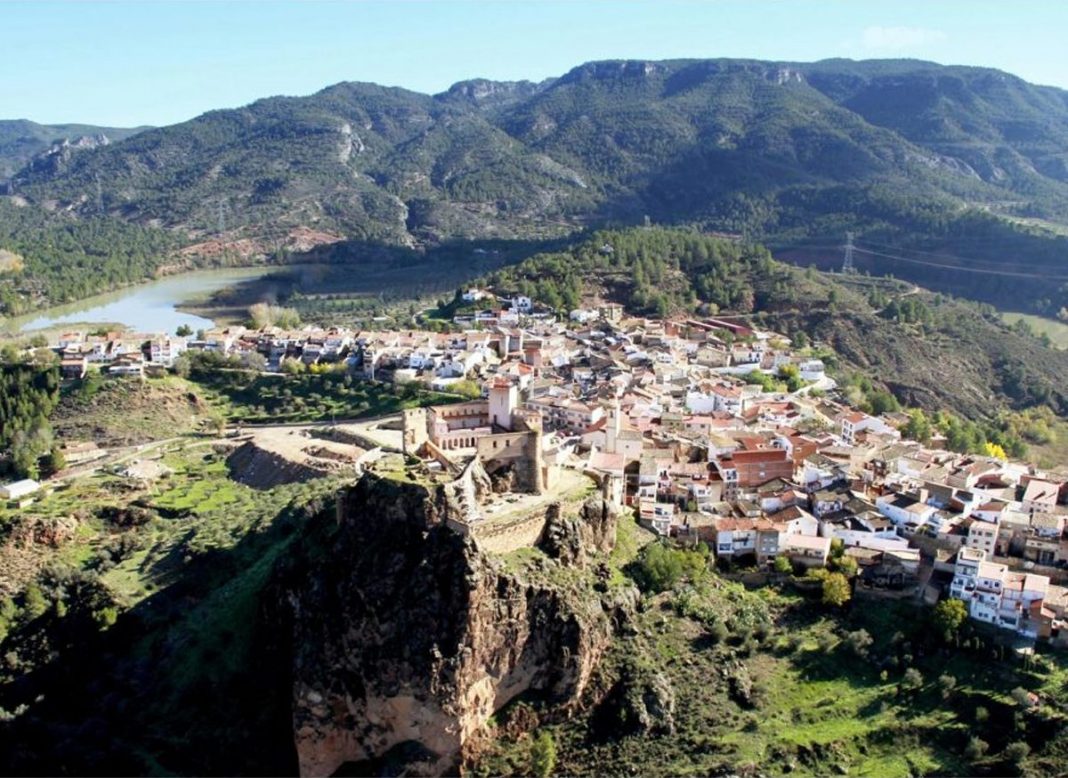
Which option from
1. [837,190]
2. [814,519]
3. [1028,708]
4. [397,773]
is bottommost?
[397,773]

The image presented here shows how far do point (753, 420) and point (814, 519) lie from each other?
11846 millimetres

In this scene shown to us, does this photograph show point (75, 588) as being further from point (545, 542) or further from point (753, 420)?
point (753, 420)

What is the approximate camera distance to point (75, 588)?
107 feet

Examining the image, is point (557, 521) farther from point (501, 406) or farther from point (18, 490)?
point (18, 490)

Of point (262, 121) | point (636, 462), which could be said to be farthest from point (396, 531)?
point (262, 121)

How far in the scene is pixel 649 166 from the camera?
497ft

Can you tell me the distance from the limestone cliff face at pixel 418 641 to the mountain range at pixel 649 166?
2911 inches

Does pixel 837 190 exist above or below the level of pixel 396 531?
above

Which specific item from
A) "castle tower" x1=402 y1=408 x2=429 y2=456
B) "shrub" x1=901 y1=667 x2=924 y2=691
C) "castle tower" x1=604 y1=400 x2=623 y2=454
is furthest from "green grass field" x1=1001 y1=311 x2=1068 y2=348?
"castle tower" x1=402 y1=408 x2=429 y2=456

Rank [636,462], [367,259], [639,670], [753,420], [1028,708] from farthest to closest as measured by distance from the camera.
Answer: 1. [367,259]
2. [753,420]
3. [636,462]
4. [639,670]
5. [1028,708]

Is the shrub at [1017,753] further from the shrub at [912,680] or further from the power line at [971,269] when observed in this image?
the power line at [971,269]

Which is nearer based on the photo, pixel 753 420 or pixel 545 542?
pixel 545 542

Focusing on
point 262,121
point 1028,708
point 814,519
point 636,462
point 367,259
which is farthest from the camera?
point 262,121

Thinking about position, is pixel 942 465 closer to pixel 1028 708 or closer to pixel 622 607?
pixel 1028 708
